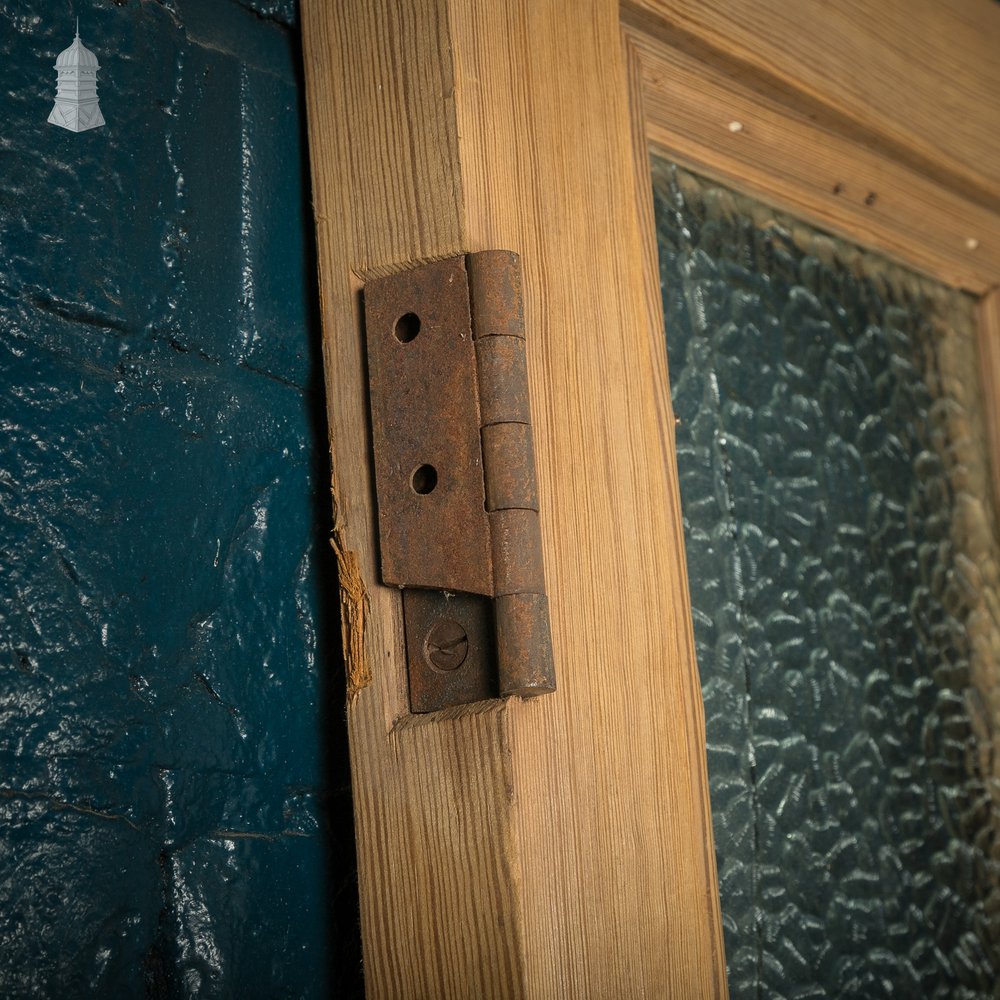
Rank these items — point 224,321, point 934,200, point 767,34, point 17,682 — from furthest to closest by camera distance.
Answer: point 934,200 → point 767,34 → point 224,321 → point 17,682

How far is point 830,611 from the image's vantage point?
976 millimetres

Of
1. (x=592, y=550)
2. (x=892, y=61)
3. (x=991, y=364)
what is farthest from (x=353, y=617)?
(x=991, y=364)

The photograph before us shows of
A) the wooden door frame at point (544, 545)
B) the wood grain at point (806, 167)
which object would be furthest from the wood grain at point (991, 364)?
the wooden door frame at point (544, 545)

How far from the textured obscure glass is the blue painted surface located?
0.32m

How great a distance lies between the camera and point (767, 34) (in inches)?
36.3

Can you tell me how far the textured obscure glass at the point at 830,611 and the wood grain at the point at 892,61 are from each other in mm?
102

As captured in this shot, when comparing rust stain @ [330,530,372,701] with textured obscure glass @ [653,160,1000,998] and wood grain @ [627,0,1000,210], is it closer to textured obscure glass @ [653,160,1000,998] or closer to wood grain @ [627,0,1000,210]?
textured obscure glass @ [653,160,1000,998]

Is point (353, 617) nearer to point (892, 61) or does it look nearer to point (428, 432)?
point (428, 432)

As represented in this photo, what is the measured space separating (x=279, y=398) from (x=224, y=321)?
0.18ft

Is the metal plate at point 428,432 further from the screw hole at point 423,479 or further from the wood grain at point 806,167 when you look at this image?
the wood grain at point 806,167

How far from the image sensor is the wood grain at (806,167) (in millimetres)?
903

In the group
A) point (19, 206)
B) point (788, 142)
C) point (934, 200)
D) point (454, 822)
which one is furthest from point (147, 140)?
point (934, 200)

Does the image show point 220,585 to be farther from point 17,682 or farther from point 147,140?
point 147,140

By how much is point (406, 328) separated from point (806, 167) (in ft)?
1.78
